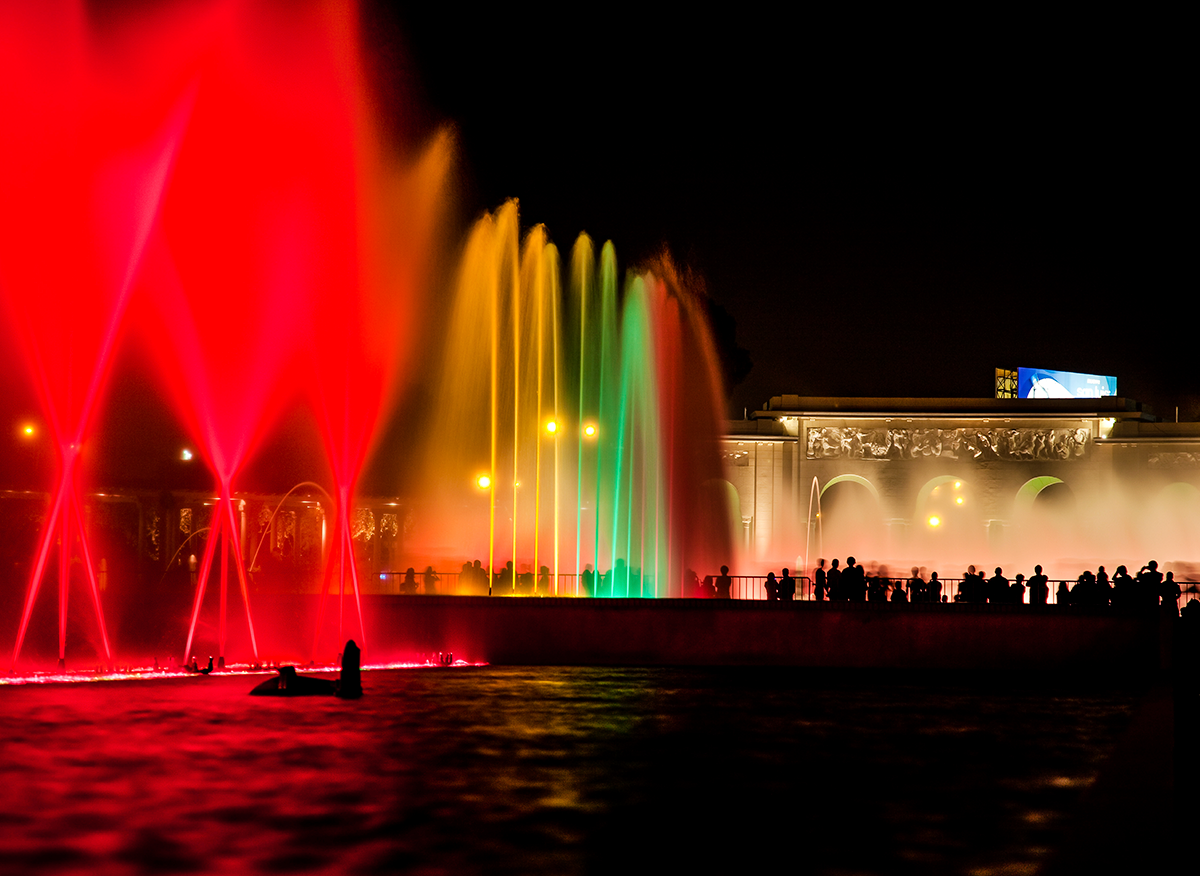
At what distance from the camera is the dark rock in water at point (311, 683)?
15125 mm

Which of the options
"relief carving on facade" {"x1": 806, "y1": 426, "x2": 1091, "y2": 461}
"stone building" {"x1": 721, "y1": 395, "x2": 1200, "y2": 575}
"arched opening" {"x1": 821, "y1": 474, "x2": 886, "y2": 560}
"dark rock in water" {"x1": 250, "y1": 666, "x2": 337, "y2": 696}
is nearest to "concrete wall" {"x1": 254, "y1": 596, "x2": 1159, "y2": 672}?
"dark rock in water" {"x1": 250, "y1": 666, "x2": 337, "y2": 696}

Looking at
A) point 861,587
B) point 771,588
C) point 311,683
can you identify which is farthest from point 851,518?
point 311,683

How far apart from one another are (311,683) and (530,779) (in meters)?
6.21

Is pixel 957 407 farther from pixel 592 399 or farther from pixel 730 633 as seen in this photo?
pixel 730 633

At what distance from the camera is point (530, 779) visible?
10.0 meters

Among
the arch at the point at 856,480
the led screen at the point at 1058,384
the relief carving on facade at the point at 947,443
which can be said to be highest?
the led screen at the point at 1058,384

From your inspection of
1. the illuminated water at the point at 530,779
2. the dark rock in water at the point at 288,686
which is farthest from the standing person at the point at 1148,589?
the dark rock in water at the point at 288,686

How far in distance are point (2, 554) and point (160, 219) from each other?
25.8ft

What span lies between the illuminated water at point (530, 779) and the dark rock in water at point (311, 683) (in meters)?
0.31

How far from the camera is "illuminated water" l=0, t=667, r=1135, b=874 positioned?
24.9 feet

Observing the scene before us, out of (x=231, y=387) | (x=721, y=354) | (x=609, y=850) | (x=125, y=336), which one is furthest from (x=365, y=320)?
(x=721, y=354)

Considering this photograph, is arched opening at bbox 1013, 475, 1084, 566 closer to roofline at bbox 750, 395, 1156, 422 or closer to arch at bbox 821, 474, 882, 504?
roofline at bbox 750, 395, 1156, 422

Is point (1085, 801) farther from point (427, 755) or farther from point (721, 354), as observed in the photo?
point (721, 354)

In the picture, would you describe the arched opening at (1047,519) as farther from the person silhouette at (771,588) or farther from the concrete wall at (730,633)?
the concrete wall at (730,633)
